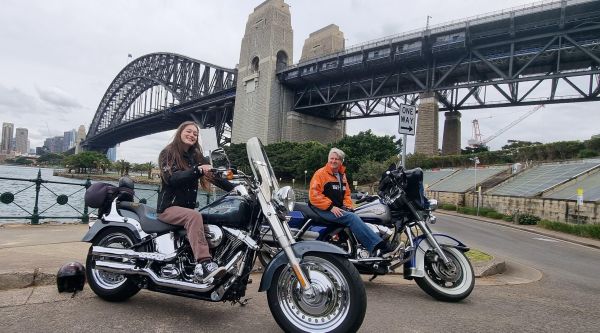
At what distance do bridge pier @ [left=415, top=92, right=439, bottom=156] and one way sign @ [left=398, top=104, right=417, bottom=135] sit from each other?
1672 inches

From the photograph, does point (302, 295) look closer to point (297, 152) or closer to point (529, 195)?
point (529, 195)

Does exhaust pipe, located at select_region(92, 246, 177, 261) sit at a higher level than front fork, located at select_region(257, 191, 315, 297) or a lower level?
lower

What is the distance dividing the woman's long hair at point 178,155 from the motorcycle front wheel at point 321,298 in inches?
47.5

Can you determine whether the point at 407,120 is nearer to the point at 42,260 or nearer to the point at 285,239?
the point at 285,239

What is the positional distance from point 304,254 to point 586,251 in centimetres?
1115

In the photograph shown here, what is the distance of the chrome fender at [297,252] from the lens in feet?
9.81

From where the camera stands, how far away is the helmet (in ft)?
12.5

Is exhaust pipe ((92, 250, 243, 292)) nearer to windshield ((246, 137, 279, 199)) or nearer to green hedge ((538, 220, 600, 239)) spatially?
windshield ((246, 137, 279, 199))

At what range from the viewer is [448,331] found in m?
3.36

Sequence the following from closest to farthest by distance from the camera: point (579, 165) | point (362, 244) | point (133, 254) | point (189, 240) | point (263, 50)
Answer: point (189, 240)
point (133, 254)
point (362, 244)
point (579, 165)
point (263, 50)

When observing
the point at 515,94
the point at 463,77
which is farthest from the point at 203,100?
the point at 515,94

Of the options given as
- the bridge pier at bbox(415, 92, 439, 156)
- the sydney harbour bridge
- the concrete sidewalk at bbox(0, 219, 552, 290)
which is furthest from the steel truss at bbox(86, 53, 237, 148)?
the concrete sidewalk at bbox(0, 219, 552, 290)

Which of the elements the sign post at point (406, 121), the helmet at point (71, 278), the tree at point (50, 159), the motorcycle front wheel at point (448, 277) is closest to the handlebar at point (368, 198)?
the motorcycle front wheel at point (448, 277)

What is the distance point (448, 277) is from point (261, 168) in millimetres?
2663
